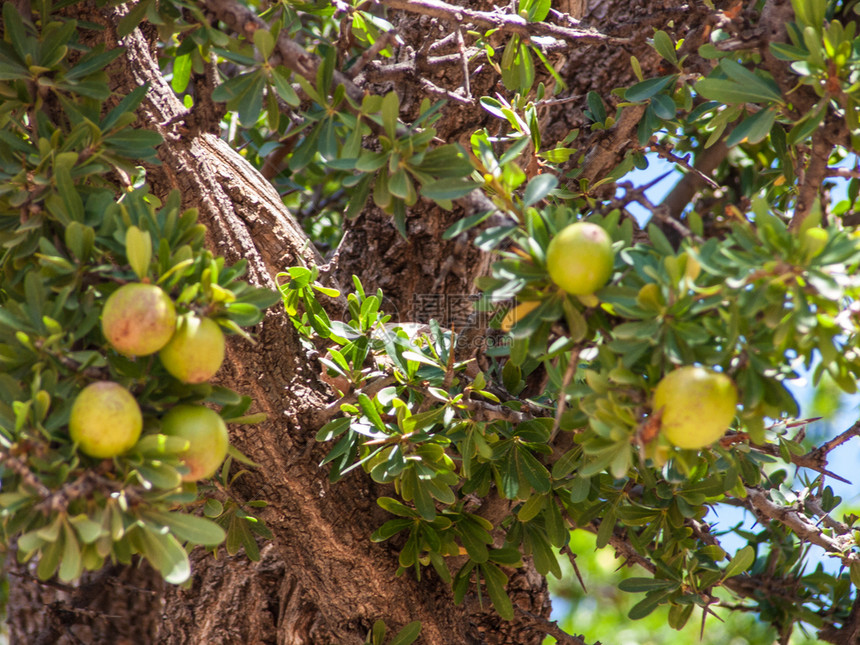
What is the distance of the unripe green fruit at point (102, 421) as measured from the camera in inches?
37.9

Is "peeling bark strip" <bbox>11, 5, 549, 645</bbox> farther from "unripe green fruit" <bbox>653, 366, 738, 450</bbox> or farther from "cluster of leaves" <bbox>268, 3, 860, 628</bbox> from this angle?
"unripe green fruit" <bbox>653, 366, 738, 450</bbox>

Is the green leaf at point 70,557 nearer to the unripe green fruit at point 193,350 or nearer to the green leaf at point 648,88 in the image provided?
the unripe green fruit at point 193,350

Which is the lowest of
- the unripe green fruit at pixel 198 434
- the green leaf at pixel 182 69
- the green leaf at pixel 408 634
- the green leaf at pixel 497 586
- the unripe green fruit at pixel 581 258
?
the green leaf at pixel 408 634

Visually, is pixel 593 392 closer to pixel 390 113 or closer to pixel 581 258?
pixel 581 258

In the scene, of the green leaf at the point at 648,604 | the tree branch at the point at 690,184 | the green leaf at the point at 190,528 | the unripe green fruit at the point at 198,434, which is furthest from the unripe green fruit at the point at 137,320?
the tree branch at the point at 690,184

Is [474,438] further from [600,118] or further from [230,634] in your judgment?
[230,634]

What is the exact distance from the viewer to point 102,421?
37.9 inches

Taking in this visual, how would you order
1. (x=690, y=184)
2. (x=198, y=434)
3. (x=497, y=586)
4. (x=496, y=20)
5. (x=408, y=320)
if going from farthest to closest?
(x=690, y=184) < (x=408, y=320) < (x=497, y=586) < (x=496, y=20) < (x=198, y=434)

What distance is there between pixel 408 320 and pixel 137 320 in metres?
1.21

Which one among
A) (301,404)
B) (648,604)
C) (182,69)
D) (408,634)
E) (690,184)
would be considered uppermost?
(182,69)

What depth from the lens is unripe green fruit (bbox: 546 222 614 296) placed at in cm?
103

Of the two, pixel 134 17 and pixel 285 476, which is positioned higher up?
pixel 134 17

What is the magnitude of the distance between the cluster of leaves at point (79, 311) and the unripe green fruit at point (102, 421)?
23 mm

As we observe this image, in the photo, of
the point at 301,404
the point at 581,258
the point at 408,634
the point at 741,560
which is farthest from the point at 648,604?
the point at 581,258
